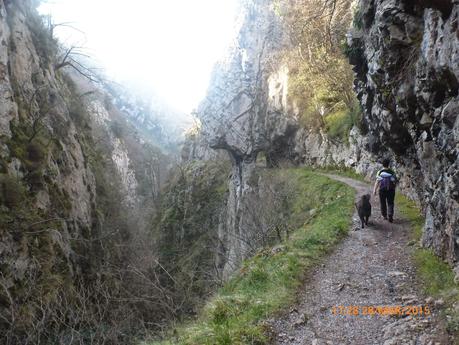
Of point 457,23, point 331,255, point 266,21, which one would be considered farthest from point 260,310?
point 266,21

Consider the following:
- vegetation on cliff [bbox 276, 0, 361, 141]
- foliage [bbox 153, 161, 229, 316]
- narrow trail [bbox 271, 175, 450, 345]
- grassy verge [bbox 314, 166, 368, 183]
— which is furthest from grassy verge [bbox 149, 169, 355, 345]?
foliage [bbox 153, 161, 229, 316]

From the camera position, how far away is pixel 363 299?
6703 mm

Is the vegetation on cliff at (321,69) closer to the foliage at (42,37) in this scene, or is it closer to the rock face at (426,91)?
the rock face at (426,91)

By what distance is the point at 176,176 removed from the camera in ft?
213

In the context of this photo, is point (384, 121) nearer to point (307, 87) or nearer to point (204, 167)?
point (307, 87)

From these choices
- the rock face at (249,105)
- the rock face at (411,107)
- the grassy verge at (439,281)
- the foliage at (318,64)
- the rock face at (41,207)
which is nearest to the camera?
the grassy verge at (439,281)

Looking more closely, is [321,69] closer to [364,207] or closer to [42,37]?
[42,37]

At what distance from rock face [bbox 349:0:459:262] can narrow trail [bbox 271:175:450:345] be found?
101 cm

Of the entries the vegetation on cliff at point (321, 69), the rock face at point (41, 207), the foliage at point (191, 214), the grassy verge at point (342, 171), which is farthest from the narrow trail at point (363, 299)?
the foliage at point (191, 214)

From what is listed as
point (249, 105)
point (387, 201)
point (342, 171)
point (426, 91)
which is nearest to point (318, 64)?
point (342, 171)

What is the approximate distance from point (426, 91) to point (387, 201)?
15.5ft

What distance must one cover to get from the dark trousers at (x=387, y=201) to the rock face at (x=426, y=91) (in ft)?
3.30

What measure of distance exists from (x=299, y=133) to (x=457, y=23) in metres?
31.3

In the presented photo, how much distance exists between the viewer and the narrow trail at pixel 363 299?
5.32 meters
